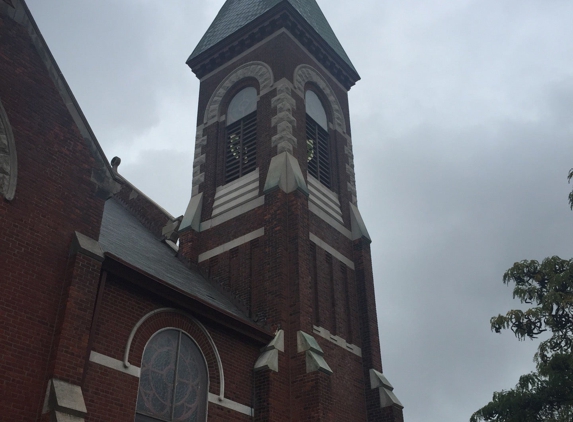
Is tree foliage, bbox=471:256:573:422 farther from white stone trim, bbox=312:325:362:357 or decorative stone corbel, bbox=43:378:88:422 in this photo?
decorative stone corbel, bbox=43:378:88:422

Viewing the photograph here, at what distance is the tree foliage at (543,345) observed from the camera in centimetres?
1515

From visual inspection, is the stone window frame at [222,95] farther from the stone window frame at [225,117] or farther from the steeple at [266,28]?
the steeple at [266,28]

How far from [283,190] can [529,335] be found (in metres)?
8.11

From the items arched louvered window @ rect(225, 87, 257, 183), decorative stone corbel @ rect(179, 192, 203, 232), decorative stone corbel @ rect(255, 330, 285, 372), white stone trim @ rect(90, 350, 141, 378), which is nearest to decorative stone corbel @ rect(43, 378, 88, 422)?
white stone trim @ rect(90, 350, 141, 378)

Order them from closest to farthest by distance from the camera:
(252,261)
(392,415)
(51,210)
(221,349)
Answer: (51,210) → (221,349) → (392,415) → (252,261)

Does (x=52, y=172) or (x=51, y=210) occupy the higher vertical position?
(x=52, y=172)

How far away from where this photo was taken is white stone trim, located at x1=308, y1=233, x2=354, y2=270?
19188mm

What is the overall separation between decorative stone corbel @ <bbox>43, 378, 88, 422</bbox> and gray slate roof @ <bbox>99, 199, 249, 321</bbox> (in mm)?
3757

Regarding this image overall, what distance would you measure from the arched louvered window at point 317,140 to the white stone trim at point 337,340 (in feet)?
19.8

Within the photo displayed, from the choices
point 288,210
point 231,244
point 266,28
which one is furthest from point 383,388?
point 266,28

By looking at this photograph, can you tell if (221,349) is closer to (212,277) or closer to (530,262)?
(212,277)

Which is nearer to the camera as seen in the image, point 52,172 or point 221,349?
point 52,172

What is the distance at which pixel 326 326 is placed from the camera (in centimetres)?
1783

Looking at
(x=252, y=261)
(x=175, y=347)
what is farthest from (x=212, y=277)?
(x=175, y=347)
